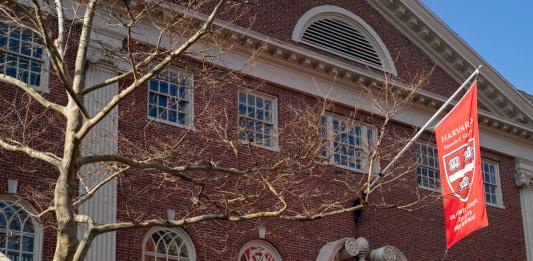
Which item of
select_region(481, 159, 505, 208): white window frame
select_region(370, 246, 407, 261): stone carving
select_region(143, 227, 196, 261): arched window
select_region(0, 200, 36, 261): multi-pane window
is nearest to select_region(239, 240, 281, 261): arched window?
select_region(143, 227, 196, 261): arched window

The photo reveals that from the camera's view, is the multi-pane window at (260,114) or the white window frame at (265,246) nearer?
the white window frame at (265,246)

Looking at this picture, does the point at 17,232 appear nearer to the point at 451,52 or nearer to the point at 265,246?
the point at 265,246

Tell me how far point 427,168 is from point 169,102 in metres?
9.01

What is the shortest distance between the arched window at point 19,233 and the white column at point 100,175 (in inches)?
43.6

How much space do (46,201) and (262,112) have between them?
7185 mm

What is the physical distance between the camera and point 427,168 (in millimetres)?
25156

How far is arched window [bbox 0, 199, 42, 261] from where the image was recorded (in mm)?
16281

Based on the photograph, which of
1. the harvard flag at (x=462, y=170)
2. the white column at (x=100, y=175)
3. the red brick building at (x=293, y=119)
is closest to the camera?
the white column at (x=100, y=175)

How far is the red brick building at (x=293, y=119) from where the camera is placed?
17.6m

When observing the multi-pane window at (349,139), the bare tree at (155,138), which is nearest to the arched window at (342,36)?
the bare tree at (155,138)

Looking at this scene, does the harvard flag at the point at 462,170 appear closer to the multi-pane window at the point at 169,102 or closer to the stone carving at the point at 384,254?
the stone carving at the point at 384,254

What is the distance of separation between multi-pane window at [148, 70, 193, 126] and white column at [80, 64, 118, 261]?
1136 millimetres

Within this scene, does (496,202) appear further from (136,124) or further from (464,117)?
(136,124)

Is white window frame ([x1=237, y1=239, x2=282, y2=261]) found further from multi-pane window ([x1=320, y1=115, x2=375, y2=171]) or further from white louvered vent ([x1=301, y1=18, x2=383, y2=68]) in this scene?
white louvered vent ([x1=301, y1=18, x2=383, y2=68])
